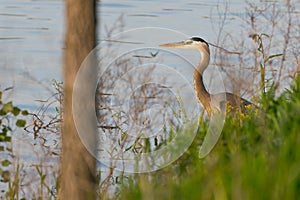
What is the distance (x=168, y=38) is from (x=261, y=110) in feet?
24.9

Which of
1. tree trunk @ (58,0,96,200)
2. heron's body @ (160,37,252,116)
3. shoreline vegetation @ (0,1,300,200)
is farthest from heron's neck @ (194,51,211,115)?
tree trunk @ (58,0,96,200)

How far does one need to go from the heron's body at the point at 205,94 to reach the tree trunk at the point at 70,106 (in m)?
2.91

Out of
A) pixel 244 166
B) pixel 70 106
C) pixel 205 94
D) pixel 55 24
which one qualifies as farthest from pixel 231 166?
pixel 55 24

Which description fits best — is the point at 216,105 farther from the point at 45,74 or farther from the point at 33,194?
the point at 45,74

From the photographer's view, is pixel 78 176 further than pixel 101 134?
No

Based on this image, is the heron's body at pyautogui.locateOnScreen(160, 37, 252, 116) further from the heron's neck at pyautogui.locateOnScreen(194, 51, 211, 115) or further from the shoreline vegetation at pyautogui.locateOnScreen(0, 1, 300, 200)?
the shoreline vegetation at pyautogui.locateOnScreen(0, 1, 300, 200)

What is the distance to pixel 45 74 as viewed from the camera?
551 inches

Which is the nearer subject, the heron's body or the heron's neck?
the heron's body

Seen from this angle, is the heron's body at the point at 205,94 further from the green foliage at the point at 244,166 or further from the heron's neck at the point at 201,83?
the green foliage at the point at 244,166

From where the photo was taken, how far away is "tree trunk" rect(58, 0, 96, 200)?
6.25 metres

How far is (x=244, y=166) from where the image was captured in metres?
5.41

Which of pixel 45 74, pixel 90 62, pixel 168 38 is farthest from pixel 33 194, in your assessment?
pixel 168 38

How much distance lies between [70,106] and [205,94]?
4.98 meters

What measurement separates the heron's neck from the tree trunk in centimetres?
439
